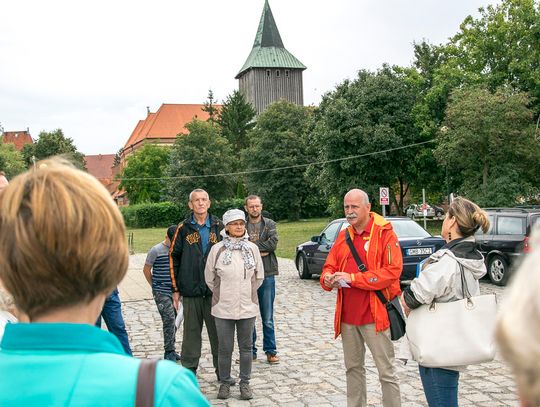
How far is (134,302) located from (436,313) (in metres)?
10.8

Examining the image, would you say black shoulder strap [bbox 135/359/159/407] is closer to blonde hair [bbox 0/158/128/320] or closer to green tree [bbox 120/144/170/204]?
blonde hair [bbox 0/158/128/320]

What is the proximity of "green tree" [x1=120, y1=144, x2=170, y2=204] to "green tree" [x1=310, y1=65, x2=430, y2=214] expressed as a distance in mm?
51714

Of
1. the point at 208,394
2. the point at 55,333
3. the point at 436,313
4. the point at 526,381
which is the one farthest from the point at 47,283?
the point at 208,394

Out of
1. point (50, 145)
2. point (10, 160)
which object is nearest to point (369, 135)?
point (10, 160)

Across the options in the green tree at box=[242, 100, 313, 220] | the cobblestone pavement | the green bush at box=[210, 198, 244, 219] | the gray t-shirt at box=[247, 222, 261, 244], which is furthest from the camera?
the green bush at box=[210, 198, 244, 219]

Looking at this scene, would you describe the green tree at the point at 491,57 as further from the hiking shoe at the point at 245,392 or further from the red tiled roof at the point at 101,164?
the red tiled roof at the point at 101,164

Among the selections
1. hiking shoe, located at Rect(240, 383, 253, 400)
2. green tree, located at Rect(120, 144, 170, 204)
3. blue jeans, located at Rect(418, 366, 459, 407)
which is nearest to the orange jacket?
blue jeans, located at Rect(418, 366, 459, 407)

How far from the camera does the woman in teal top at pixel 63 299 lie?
1463 millimetres

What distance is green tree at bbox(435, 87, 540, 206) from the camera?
103 feet

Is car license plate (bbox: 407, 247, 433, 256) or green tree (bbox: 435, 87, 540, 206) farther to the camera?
green tree (bbox: 435, 87, 540, 206)

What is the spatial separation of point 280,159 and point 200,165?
11.3 meters

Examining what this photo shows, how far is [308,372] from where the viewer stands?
7691mm

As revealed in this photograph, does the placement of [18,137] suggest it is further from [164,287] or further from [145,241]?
[164,287]

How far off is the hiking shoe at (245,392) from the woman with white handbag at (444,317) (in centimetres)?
260
